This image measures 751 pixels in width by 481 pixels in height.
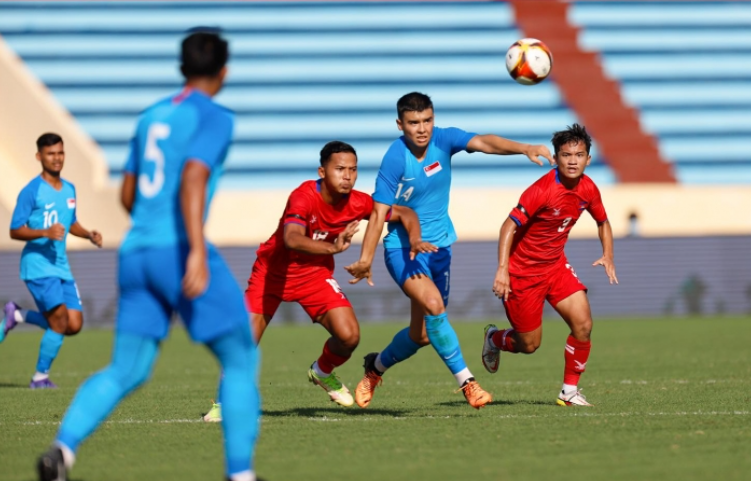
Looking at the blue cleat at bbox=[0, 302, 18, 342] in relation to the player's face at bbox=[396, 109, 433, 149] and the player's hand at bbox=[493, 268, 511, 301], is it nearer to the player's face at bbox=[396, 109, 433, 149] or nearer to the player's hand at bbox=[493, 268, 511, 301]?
the player's face at bbox=[396, 109, 433, 149]

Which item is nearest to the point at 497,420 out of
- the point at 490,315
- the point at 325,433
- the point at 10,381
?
the point at 325,433

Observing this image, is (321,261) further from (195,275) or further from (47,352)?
(47,352)

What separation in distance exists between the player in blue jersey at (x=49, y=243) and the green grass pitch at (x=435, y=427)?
534mm

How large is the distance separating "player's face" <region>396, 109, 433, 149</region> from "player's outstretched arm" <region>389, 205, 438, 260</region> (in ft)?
1.58

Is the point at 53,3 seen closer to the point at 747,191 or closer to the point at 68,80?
the point at 68,80

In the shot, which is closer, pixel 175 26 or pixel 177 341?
pixel 177 341

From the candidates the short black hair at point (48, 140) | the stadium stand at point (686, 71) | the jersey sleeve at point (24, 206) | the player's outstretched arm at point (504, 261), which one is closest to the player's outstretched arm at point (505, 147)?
the player's outstretched arm at point (504, 261)

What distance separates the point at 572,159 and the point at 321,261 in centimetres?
196

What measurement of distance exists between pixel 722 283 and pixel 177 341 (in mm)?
11279

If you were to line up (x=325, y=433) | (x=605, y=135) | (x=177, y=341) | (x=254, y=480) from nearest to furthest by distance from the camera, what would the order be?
(x=254, y=480), (x=325, y=433), (x=177, y=341), (x=605, y=135)

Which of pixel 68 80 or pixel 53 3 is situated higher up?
pixel 53 3

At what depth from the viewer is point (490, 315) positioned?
22656 mm

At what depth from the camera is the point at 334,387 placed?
798 cm

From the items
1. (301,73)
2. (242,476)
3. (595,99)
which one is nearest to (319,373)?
(242,476)
